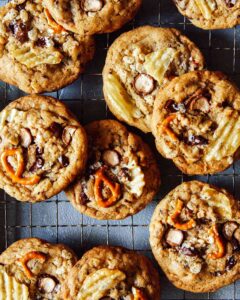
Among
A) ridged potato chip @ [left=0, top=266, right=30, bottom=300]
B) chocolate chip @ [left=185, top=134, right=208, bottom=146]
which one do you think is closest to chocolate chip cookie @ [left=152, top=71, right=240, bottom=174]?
chocolate chip @ [left=185, top=134, right=208, bottom=146]

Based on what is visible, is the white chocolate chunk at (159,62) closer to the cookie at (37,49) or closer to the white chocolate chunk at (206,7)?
the white chocolate chunk at (206,7)

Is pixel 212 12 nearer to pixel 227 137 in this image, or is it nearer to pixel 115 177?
pixel 227 137

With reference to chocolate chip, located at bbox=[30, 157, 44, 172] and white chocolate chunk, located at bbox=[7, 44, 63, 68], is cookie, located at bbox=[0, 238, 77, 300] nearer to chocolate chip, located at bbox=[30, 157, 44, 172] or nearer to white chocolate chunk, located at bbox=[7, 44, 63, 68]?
chocolate chip, located at bbox=[30, 157, 44, 172]

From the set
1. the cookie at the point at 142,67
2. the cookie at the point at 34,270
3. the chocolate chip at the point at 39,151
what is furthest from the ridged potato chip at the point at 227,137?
the cookie at the point at 34,270

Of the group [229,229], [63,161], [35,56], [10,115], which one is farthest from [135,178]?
[35,56]

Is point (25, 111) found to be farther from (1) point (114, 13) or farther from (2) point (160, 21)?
(2) point (160, 21)

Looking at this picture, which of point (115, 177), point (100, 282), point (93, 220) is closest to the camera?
point (100, 282)
